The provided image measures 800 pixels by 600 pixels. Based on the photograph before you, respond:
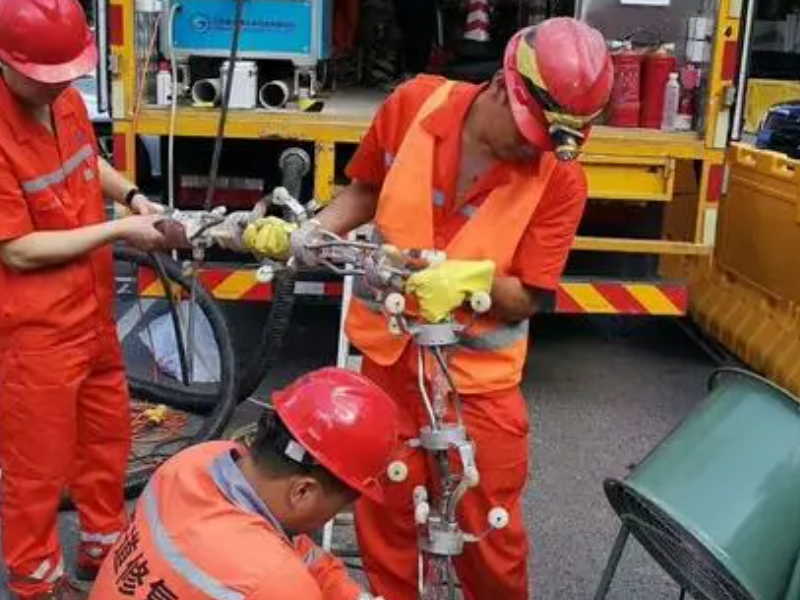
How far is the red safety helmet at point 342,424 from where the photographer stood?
210 centimetres

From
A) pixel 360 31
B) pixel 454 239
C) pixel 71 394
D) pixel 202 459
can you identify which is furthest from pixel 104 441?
pixel 360 31

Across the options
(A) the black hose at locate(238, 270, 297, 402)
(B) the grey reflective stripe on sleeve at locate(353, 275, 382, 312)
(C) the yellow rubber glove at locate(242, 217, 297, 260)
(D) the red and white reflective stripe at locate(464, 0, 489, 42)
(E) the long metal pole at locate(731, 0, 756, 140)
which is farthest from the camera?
(D) the red and white reflective stripe at locate(464, 0, 489, 42)

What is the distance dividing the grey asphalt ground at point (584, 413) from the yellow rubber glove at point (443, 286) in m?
1.75

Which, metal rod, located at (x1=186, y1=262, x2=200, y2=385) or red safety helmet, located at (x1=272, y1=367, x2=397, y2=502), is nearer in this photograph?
red safety helmet, located at (x1=272, y1=367, x2=397, y2=502)

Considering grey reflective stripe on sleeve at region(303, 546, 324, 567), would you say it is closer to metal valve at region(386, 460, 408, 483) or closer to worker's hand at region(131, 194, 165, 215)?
Result: metal valve at region(386, 460, 408, 483)

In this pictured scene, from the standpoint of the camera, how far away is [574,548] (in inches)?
164

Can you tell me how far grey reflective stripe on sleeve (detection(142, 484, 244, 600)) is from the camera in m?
1.97

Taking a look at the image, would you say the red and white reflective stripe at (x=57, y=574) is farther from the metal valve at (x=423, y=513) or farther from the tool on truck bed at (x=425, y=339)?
the metal valve at (x=423, y=513)

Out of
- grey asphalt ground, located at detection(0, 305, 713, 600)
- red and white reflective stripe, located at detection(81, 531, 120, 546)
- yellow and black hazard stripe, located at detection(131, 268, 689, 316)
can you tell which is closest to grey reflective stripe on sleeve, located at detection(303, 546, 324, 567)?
red and white reflective stripe, located at detection(81, 531, 120, 546)

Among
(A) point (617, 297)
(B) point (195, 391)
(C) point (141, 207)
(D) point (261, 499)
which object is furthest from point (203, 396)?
(D) point (261, 499)

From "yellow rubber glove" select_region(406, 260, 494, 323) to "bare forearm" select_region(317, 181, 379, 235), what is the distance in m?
0.81

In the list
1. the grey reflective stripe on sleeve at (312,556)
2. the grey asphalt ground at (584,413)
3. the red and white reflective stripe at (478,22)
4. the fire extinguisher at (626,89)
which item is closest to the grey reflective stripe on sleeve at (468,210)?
the grey reflective stripe on sleeve at (312,556)

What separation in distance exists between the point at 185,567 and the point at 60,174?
5.38 feet

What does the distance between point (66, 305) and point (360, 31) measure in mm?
4089
